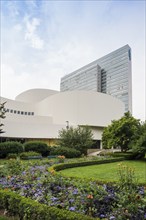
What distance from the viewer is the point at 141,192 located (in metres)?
4.21

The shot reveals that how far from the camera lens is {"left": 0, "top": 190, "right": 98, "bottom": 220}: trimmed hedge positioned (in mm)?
3532

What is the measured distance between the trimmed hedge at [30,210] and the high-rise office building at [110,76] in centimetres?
9168

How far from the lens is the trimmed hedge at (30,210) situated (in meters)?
3.53

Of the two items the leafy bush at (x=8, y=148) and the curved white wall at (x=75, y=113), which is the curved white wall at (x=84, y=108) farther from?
the leafy bush at (x=8, y=148)

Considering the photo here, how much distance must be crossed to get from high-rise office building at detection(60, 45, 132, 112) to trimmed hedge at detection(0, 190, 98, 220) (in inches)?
3610

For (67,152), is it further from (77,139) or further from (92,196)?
(92,196)

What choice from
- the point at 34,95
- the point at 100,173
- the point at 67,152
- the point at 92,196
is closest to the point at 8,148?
the point at 67,152

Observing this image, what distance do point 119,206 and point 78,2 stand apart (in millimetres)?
8659

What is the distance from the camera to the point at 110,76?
329 feet

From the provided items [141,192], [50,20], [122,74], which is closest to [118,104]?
[50,20]

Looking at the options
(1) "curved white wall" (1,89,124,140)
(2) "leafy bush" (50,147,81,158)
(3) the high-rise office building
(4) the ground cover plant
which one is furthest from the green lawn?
(3) the high-rise office building

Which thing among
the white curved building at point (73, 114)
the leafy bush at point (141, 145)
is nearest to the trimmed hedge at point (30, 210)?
the leafy bush at point (141, 145)

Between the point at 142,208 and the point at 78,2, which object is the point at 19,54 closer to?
the point at 78,2

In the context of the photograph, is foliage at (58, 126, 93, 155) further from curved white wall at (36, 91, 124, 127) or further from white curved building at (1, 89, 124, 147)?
curved white wall at (36, 91, 124, 127)
